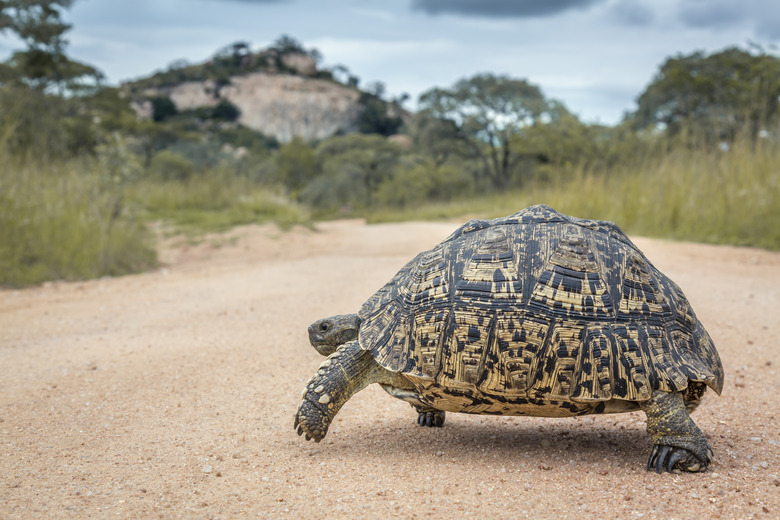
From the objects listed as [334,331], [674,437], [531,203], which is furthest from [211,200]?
[674,437]

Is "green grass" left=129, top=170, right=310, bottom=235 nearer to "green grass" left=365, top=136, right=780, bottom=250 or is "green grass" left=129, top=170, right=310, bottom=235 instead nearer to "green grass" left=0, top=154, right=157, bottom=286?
"green grass" left=0, top=154, right=157, bottom=286

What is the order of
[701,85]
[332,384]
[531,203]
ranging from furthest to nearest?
→ [701,85] < [531,203] < [332,384]

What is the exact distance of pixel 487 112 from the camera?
40.2 meters

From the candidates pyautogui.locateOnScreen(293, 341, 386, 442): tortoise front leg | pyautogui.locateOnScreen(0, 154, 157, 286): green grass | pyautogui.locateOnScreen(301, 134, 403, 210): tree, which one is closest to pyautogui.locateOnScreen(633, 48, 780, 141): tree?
pyautogui.locateOnScreen(301, 134, 403, 210): tree

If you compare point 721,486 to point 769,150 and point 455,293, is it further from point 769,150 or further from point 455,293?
point 769,150

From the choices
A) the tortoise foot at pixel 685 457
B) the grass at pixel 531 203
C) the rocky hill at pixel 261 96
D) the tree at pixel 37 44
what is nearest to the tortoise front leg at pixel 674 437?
the tortoise foot at pixel 685 457

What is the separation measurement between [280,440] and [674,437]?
1859 millimetres

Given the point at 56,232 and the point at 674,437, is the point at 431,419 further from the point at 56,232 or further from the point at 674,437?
the point at 56,232

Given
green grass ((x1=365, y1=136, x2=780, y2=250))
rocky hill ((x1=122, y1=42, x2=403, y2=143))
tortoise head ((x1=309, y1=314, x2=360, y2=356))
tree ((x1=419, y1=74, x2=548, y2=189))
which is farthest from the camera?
rocky hill ((x1=122, y1=42, x2=403, y2=143))

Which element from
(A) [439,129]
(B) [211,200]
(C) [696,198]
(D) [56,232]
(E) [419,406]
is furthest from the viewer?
(A) [439,129]

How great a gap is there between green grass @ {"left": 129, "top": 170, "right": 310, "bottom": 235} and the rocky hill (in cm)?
6794

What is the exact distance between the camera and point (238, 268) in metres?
9.83

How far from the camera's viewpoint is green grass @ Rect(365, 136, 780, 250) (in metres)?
10.5

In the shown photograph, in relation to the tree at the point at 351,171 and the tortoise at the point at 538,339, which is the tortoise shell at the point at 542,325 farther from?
the tree at the point at 351,171
